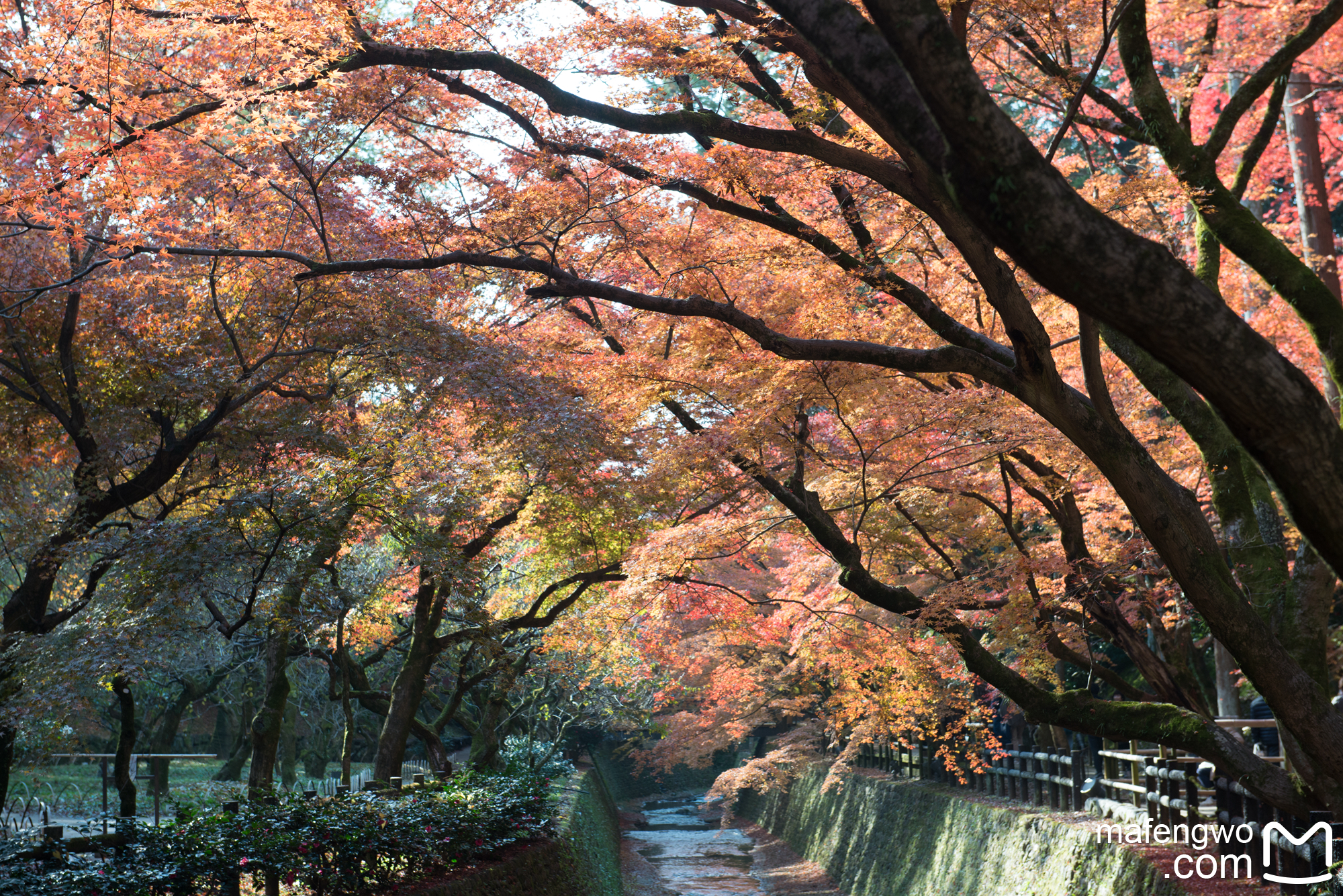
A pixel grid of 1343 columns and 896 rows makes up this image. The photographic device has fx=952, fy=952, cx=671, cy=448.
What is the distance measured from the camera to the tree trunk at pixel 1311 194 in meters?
8.37

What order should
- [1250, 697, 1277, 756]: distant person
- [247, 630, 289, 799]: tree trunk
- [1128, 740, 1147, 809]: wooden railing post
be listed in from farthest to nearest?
[1250, 697, 1277, 756]: distant person < [247, 630, 289, 799]: tree trunk < [1128, 740, 1147, 809]: wooden railing post

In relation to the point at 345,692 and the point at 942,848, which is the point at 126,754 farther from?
the point at 942,848

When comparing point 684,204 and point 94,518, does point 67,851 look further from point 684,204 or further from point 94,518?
point 684,204

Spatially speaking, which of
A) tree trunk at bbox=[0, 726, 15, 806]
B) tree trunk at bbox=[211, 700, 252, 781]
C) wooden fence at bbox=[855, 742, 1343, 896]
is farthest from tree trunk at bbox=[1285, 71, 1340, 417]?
tree trunk at bbox=[211, 700, 252, 781]

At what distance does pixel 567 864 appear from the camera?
13039mm

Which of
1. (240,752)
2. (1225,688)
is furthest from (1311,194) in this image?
(240,752)

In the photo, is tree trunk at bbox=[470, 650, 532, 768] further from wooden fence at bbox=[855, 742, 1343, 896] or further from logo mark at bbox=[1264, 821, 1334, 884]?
logo mark at bbox=[1264, 821, 1334, 884]

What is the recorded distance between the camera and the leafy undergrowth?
18.8ft

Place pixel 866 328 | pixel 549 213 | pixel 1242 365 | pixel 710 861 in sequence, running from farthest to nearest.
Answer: pixel 710 861 → pixel 866 328 → pixel 549 213 → pixel 1242 365

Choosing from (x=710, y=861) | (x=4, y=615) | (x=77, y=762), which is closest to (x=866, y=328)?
(x=4, y=615)

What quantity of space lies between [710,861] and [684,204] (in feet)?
60.1

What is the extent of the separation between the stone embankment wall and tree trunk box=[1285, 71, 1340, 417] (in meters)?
4.76

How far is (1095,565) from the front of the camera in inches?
334

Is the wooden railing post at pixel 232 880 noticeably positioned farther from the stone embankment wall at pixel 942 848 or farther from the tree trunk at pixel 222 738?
the tree trunk at pixel 222 738
